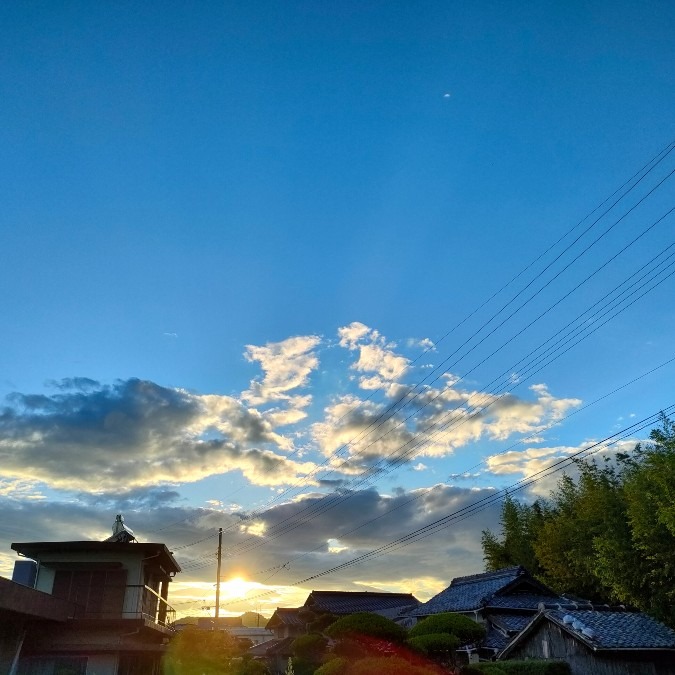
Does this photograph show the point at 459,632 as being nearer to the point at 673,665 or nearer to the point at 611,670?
the point at 611,670

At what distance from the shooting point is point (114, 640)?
24719 mm

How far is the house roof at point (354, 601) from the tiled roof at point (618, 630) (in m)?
29.6

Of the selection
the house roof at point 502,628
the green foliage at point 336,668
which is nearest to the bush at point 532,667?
the house roof at point 502,628

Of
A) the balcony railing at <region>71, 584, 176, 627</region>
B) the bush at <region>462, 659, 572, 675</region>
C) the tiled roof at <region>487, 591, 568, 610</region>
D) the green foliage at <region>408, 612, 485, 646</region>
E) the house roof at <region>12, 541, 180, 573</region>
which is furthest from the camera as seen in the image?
the tiled roof at <region>487, 591, 568, 610</region>

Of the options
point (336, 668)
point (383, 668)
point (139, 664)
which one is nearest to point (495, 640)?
point (139, 664)

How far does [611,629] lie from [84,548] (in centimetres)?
2436

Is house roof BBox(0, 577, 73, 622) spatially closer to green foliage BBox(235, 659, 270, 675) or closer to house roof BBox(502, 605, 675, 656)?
green foliage BBox(235, 659, 270, 675)

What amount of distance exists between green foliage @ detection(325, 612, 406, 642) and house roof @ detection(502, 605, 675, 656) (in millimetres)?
10858

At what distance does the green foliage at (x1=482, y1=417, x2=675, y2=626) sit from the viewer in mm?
25859

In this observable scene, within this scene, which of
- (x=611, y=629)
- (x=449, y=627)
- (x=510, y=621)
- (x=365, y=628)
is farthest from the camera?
(x=510, y=621)

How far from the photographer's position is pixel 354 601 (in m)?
53.9

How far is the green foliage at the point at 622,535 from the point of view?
25.9 metres

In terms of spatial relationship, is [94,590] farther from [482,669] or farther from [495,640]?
[495,640]

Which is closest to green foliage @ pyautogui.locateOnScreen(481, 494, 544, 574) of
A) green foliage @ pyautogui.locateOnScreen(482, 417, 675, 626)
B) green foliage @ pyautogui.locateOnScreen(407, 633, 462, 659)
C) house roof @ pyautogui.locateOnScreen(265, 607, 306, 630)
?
green foliage @ pyautogui.locateOnScreen(482, 417, 675, 626)
